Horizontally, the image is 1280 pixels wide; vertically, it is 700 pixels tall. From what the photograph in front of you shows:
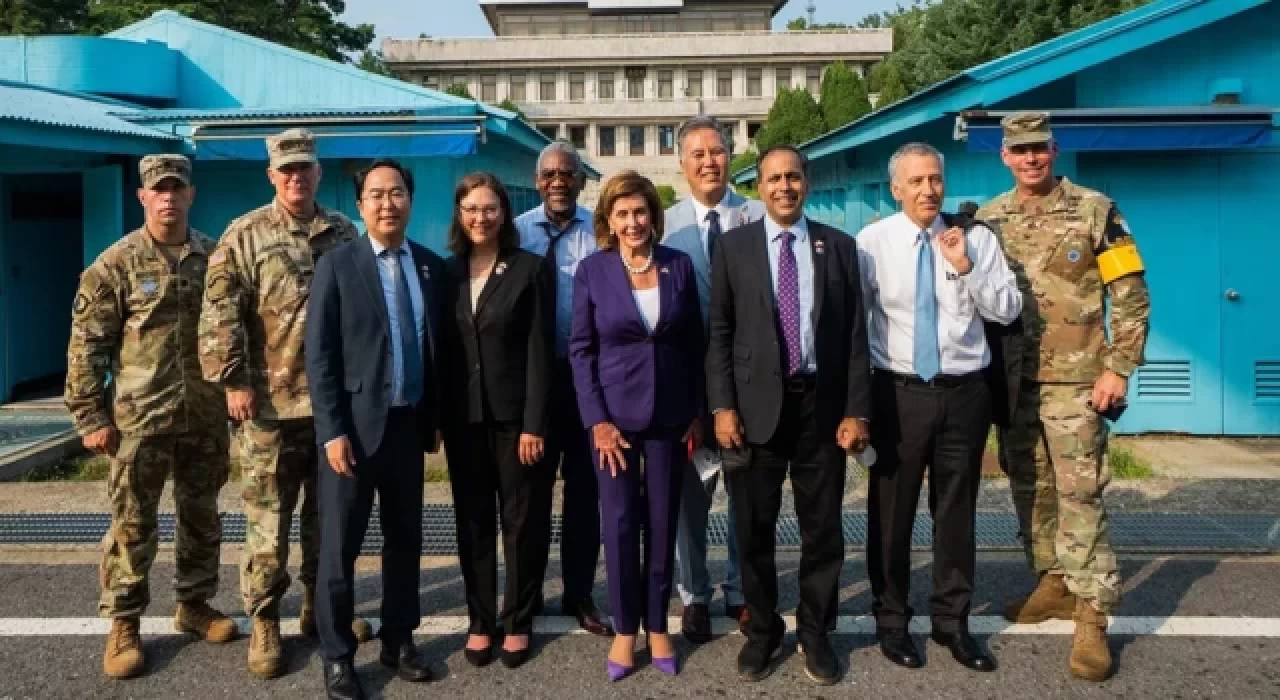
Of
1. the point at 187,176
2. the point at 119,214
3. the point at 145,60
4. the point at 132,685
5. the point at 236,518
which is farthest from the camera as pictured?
the point at 145,60

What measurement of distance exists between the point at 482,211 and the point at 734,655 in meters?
2.03

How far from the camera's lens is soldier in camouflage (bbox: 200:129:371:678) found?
3.86 m

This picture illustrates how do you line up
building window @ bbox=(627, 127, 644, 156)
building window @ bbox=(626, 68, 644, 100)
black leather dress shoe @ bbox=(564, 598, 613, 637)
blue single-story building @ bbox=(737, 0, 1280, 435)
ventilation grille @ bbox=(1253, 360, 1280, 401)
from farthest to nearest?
building window @ bbox=(627, 127, 644, 156) < building window @ bbox=(626, 68, 644, 100) < ventilation grille @ bbox=(1253, 360, 1280, 401) < blue single-story building @ bbox=(737, 0, 1280, 435) < black leather dress shoe @ bbox=(564, 598, 613, 637)

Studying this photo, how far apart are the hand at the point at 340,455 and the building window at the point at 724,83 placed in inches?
2311

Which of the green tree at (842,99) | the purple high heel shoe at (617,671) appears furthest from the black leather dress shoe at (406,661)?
the green tree at (842,99)

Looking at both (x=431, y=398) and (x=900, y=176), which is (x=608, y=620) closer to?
(x=431, y=398)

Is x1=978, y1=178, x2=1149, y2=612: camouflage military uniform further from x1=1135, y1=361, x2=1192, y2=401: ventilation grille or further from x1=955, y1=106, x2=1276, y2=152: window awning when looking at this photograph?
x1=1135, y1=361, x2=1192, y2=401: ventilation grille

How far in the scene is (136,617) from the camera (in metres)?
3.97

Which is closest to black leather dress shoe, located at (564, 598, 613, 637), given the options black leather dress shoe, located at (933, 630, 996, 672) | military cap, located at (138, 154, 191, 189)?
black leather dress shoe, located at (933, 630, 996, 672)

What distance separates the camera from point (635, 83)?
60.2 metres

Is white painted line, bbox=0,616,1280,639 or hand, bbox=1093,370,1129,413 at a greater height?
hand, bbox=1093,370,1129,413

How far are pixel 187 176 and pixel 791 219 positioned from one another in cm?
248

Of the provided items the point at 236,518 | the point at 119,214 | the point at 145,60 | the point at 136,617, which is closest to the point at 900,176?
the point at 136,617

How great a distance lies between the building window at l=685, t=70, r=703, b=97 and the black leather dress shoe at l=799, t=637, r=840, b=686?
58269 millimetres
